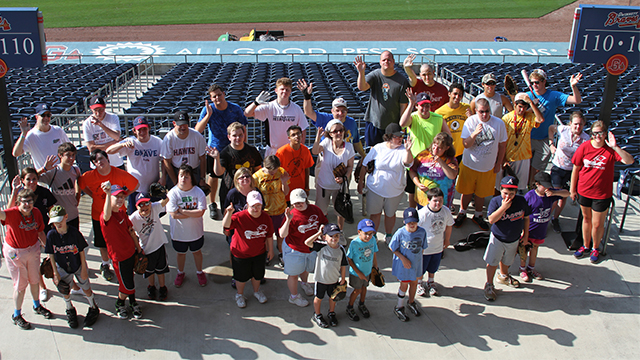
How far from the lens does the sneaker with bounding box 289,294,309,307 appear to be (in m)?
5.99

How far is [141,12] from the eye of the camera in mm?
39375

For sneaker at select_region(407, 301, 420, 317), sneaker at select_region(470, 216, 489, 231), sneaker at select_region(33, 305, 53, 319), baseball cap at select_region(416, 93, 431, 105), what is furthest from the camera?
sneaker at select_region(470, 216, 489, 231)

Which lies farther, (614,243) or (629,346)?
(614,243)

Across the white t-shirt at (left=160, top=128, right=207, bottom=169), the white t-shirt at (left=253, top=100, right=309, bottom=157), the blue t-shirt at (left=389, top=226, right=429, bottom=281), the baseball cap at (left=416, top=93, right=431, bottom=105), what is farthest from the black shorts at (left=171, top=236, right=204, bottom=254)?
the baseball cap at (left=416, top=93, right=431, bottom=105)

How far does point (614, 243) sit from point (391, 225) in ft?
11.7

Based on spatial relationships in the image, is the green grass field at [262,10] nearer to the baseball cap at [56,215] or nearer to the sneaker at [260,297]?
the sneaker at [260,297]

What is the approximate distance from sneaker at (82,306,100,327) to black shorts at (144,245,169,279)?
66 centimetres

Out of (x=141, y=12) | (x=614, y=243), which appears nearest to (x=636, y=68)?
(x=614, y=243)

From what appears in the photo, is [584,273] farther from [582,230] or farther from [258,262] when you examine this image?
[258,262]

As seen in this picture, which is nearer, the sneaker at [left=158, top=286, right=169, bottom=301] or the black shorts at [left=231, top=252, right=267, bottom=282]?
the black shorts at [left=231, top=252, right=267, bottom=282]

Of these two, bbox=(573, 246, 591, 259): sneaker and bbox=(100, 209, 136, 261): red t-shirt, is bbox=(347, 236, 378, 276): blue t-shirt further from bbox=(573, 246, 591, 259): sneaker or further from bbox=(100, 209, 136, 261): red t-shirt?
bbox=(573, 246, 591, 259): sneaker

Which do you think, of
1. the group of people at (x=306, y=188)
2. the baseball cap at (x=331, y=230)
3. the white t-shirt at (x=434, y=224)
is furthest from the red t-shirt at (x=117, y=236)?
the white t-shirt at (x=434, y=224)

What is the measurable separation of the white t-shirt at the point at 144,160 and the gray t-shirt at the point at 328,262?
2910 mm

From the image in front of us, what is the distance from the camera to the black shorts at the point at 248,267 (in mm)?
5789
